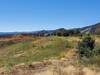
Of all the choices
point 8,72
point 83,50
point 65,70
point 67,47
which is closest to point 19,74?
point 8,72

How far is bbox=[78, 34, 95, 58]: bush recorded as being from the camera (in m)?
22.5

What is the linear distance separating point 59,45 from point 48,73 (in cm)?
1896

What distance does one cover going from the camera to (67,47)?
3103cm

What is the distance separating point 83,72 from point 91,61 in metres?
4.18

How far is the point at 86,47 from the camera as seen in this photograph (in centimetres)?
2444

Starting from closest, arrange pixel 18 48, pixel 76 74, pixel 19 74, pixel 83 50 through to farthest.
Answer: pixel 76 74, pixel 19 74, pixel 83 50, pixel 18 48

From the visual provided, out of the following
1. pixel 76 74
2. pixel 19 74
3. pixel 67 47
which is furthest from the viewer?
pixel 67 47

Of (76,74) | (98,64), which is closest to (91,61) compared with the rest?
(98,64)

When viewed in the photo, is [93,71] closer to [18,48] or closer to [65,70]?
[65,70]

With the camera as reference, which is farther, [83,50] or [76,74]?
[83,50]

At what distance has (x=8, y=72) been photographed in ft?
51.0

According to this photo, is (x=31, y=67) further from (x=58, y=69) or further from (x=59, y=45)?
(x=59, y=45)

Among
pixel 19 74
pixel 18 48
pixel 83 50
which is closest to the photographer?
pixel 19 74

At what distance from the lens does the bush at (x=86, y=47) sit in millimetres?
22477
